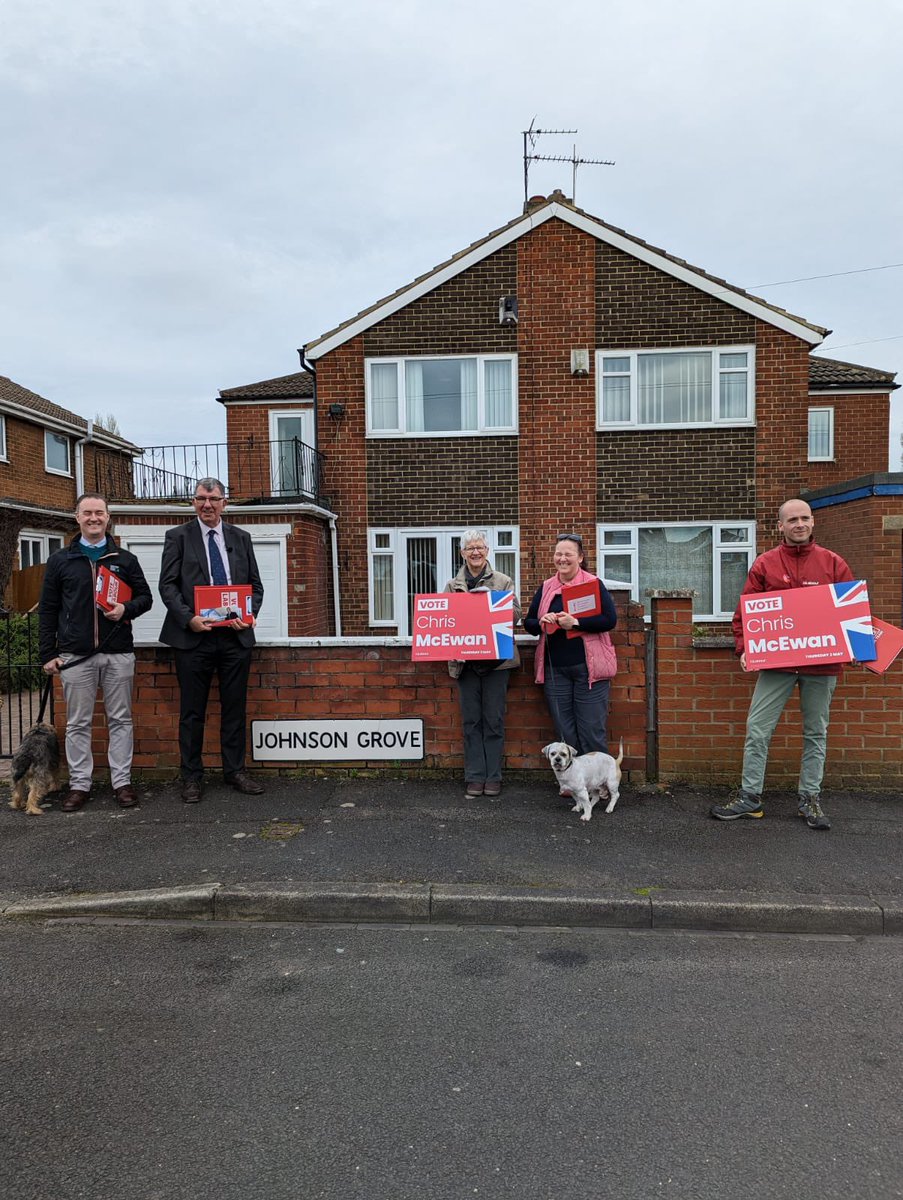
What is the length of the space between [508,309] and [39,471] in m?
14.3

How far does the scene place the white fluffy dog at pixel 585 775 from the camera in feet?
16.9

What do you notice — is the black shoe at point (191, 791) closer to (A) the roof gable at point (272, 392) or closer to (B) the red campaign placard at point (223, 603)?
(B) the red campaign placard at point (223, 603)

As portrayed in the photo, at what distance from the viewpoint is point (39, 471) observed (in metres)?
21.6

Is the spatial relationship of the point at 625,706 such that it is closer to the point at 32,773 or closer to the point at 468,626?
the point at 468,626

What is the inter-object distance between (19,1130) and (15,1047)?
0.52 m

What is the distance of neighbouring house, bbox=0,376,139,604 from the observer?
18875mm

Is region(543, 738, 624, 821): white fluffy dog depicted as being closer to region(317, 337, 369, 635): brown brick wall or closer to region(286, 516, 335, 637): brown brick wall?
region(286, 516, 335, 637): brown brick wall

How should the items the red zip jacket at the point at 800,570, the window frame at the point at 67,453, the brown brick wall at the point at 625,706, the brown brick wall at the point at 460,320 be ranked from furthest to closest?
the window frame at the point at 67,453 → the brown brick wall at the point at 460,320 → the brown brick wall at the point at 625,706 → the red zip jacket at the point at 800,570

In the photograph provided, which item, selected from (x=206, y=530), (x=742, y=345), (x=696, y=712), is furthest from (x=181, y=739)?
(x=742, y=345)

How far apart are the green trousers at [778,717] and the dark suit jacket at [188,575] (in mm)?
3382

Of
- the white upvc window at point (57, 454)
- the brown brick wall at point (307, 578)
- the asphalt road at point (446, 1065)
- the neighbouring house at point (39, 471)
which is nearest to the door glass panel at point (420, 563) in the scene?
the brown brick wall at point (307, 578)

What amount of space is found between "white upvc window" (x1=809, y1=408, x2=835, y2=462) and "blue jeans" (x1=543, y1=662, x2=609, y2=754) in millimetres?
15109

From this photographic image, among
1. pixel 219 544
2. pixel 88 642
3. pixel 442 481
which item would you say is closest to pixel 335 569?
pixel 442 481

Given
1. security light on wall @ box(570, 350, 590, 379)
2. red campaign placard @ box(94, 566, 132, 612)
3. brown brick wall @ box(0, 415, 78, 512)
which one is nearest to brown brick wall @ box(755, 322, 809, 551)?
security light on wall @ box(570, 350, 590, 379)
